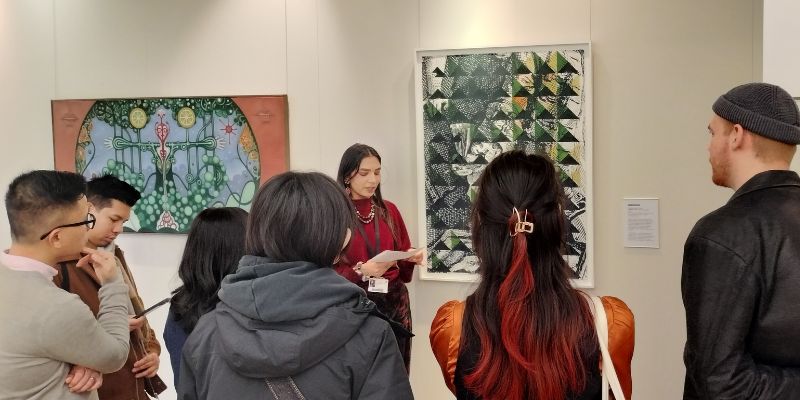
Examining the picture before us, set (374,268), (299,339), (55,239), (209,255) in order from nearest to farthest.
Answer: (299,339) → (55,239) → (209,255) → (374,268)

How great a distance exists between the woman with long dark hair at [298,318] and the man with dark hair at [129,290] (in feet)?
3.60

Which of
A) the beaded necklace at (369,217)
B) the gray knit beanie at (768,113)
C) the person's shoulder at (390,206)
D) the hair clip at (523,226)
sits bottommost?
the beaded necklace at (369,217)

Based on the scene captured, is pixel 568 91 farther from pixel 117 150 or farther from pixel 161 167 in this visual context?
pixel 117 150

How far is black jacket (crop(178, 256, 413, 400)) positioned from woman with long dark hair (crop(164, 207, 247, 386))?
680 mm

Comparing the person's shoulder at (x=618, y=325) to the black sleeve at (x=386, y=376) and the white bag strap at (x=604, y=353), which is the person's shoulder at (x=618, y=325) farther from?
the black sleeve at (x=386, y=376)

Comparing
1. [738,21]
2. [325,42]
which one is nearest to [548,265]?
[738,21]

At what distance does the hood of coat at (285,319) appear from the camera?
1.49m

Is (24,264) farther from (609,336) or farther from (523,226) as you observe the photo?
(609,336)

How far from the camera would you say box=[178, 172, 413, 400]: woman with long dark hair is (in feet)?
4.93

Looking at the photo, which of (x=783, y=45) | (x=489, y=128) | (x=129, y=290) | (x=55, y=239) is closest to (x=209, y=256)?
(x=55, y=239)

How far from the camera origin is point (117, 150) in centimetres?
494

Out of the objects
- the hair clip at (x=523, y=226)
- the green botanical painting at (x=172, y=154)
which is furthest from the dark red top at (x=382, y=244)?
the hair clip at (x=523, y=226)

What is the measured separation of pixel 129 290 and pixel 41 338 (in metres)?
0.92

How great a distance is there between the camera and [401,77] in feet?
14.1
